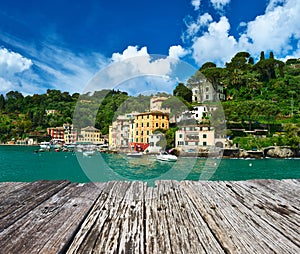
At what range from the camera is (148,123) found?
13.2 ft

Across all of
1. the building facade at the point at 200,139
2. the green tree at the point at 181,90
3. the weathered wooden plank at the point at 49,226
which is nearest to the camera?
the weathered wooden plank at the point at 49,226

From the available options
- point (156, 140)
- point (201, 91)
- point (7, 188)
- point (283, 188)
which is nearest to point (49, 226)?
point (7, 188)

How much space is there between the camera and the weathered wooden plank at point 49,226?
766 millimetres

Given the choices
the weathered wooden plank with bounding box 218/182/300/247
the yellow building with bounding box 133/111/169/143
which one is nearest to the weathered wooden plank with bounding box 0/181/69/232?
the weathered wooden plank with bounding box 218/182/300/247

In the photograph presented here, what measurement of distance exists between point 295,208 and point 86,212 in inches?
46.8

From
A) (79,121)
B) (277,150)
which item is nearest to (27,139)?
(277,150)

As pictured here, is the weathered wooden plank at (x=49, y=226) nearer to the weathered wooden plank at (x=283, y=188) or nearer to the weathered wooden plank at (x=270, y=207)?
the weathered wooden plank at (x=270, y=207)

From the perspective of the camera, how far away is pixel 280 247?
0.79m

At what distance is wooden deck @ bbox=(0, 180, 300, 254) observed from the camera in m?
0.79

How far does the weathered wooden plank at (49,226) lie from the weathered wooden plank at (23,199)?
0.11 ft

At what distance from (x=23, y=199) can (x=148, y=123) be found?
2914 mm

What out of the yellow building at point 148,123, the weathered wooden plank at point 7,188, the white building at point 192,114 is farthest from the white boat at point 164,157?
the weathered wooden plank at point 7,188

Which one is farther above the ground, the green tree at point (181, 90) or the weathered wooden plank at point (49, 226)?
the green tree at point (181, 90)

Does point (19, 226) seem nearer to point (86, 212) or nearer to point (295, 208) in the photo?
point (86, 212)
